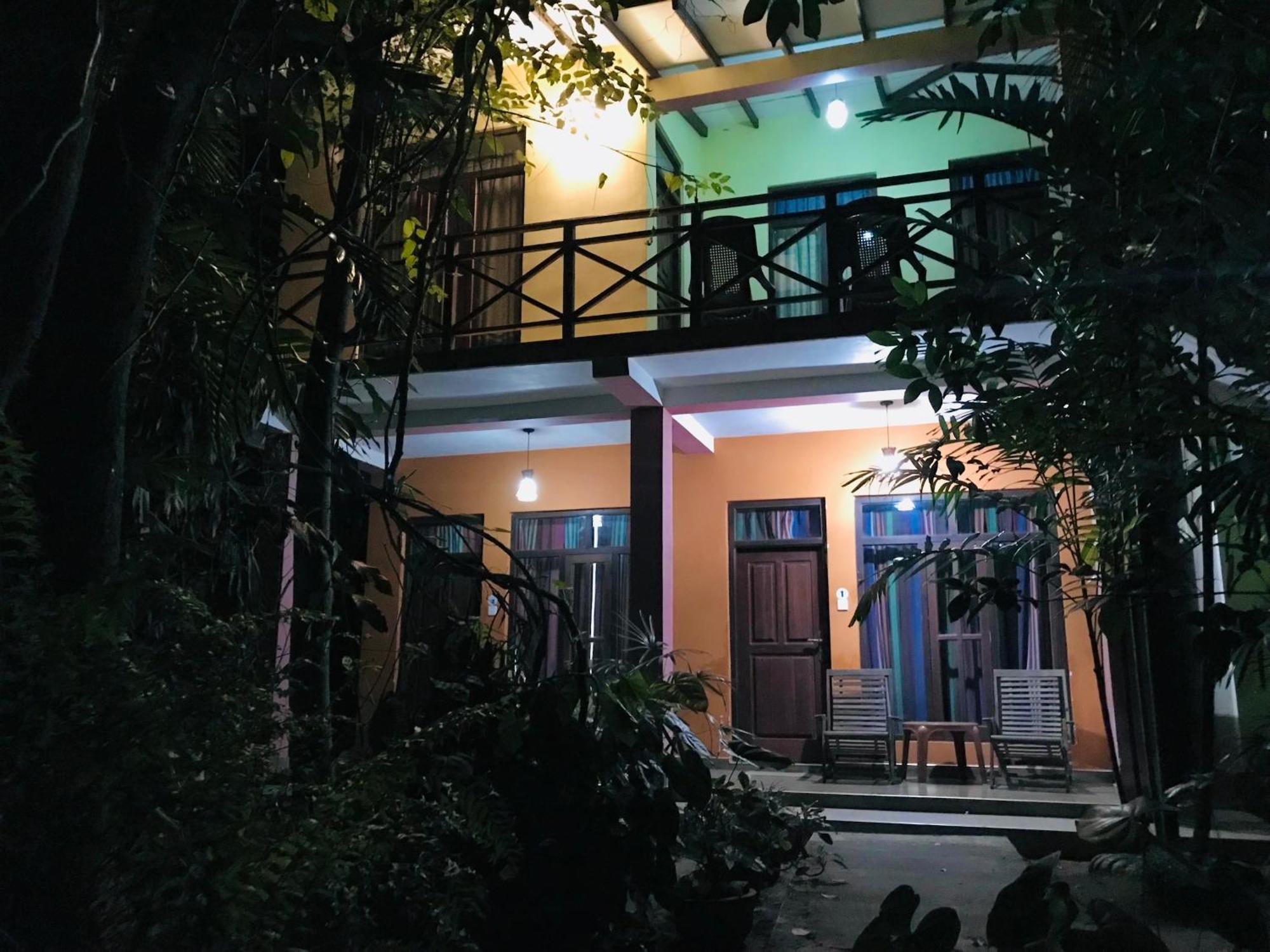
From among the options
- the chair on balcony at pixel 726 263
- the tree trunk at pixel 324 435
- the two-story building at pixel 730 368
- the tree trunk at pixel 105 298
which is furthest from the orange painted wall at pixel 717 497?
the tree trunk at pixel 105 298

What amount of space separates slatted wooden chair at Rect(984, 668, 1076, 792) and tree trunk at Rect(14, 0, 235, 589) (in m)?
6.38

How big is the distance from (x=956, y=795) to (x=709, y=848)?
3.29 meters

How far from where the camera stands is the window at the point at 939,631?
287 inches

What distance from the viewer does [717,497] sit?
828 cm

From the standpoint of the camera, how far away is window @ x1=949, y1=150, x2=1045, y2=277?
11.4 ft

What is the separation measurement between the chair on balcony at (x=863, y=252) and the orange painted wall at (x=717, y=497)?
1.72m

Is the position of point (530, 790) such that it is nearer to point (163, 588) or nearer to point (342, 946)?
point (342, 946)

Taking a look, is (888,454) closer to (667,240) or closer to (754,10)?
(667,240)

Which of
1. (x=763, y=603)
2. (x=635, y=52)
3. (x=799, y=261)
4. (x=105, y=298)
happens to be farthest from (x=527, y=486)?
(x=105, y=298)

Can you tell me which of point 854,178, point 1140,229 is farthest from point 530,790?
point 854,178

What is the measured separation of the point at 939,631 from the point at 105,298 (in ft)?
23.5

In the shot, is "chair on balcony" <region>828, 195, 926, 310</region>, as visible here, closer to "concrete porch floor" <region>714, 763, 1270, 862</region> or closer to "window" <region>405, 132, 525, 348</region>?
"window" <region>405, 132, 525, 348</region>

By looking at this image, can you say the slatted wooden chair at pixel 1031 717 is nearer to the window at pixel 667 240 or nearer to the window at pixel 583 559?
the window at pixel 583 559

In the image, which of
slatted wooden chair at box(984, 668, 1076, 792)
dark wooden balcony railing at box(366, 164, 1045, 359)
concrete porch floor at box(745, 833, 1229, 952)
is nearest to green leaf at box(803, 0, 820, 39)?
dark wooden balcony railing at box(366, 164, 1045, 359)
